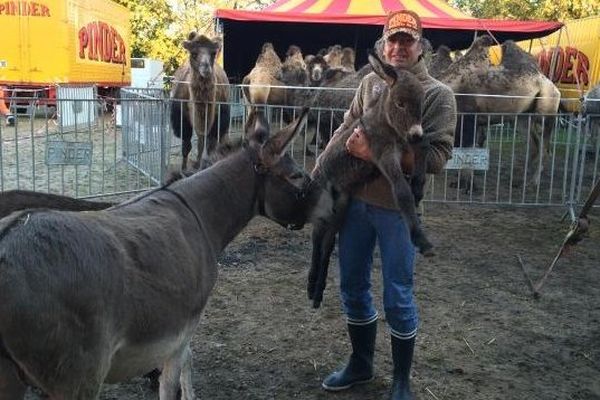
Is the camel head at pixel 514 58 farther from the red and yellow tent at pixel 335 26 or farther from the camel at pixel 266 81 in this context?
the camel at pixel 266 81

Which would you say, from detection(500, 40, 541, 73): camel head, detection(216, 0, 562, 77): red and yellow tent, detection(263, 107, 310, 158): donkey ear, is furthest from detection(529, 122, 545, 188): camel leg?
detection(263, 107, 310, 158): donkey ear

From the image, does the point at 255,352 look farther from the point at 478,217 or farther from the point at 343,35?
the point at 343,35

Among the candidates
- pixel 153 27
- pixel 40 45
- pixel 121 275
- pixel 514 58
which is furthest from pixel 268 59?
pixel 153 27

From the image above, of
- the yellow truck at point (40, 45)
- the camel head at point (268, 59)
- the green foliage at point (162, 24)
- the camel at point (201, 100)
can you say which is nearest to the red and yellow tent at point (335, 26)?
the camel head at point (268, 59)

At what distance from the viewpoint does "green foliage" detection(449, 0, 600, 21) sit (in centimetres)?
2611

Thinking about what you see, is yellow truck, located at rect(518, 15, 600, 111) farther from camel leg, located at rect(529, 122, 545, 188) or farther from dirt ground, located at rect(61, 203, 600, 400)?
dirt ground, located at rect(61, 203, 600, 400)

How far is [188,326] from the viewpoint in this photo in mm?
2850

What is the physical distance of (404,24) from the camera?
341 centimetres

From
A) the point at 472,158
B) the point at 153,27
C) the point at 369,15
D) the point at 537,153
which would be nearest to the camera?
the point at 472,158

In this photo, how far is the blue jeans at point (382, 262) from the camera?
3.53 meters

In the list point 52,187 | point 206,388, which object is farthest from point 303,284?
point 52,187

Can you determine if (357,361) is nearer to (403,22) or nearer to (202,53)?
(403,22)

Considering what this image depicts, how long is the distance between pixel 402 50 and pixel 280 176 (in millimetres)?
1036

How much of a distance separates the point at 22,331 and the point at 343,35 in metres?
17.2
